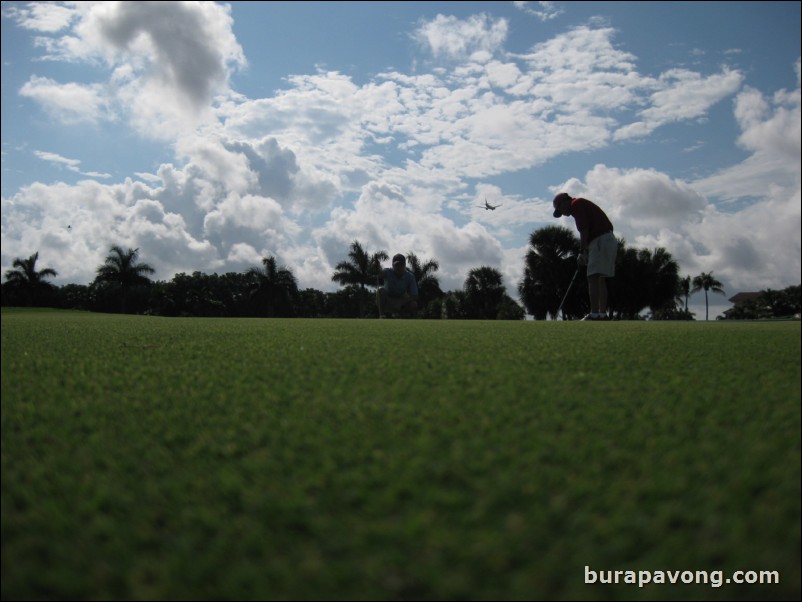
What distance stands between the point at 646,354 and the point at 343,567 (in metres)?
2.45

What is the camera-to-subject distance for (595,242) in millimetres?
8820

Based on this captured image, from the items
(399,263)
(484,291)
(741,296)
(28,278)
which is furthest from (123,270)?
(741,296)

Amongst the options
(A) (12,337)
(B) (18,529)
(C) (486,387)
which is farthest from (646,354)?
(A) (12,337)

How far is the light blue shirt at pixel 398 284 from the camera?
12516mm

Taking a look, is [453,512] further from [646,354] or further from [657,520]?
[646,354]

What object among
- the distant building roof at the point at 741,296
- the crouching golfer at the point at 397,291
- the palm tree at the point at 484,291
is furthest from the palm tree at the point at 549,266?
the distant building roof at the point at 741,296

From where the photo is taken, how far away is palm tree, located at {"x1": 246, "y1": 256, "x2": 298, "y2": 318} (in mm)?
68562

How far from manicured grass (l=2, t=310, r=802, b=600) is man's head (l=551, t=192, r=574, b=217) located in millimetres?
7171

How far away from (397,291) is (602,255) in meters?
5.10

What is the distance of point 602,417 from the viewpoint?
5.57 ft

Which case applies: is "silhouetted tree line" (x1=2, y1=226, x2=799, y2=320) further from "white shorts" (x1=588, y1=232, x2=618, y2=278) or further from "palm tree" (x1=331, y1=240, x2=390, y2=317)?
"white shorts" (x1=588, y1=232, x2=618, y2=278)

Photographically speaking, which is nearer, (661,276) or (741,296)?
(661,276)

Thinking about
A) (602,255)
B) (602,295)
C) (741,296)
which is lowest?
(602,295)

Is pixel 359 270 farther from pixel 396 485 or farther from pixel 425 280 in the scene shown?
pixel 396 485
